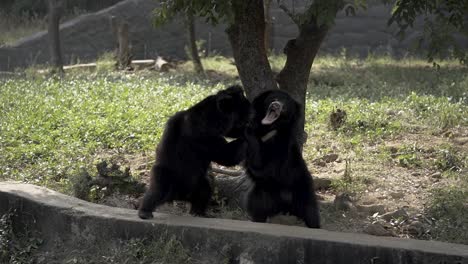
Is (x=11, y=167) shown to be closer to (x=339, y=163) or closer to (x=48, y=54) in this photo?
(x=339, y=163)

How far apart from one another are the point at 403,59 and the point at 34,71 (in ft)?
25.6

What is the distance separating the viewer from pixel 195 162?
630cm

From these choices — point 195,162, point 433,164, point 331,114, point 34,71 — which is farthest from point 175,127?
point 34,71

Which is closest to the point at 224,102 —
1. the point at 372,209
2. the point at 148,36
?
the point at 372,209

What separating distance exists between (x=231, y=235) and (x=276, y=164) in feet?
3.18

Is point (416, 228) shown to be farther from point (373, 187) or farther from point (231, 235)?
point (231, 235)

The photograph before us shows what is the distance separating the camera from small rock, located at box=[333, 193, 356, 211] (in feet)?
22.3

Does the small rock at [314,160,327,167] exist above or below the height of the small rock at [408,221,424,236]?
above

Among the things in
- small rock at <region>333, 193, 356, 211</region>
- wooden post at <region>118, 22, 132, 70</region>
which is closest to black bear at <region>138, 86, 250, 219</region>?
small rock at <region>333, 193, 356, 211</region>

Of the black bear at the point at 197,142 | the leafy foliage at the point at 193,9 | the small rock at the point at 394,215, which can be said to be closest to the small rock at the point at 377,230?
the small rock at the point at 394,215

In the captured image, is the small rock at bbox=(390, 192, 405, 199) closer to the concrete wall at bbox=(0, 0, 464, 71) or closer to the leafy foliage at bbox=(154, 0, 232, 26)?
the leafy foliage at bbox=(154, 0, 232, 26)

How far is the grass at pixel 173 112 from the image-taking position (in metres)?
8.05

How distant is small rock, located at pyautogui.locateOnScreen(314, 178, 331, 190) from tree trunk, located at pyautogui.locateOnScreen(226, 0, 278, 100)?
3.63 ft

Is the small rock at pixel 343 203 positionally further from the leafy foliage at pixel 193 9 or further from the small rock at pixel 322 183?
the leafy foliage at pixel 193 9
